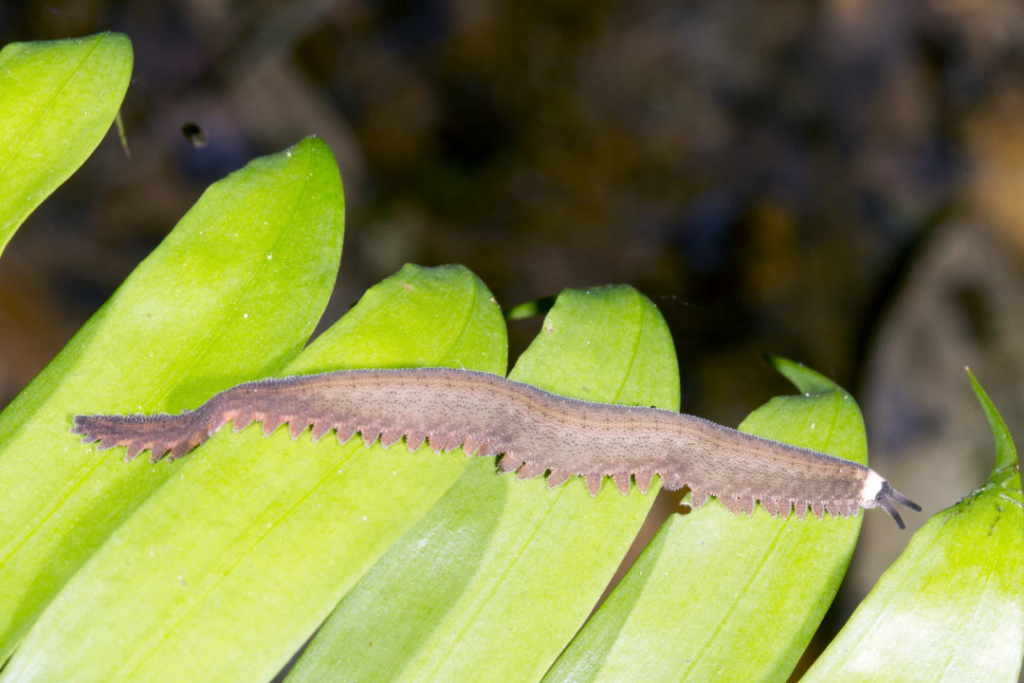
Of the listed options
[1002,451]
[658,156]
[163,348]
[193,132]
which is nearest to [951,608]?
[1002,451]

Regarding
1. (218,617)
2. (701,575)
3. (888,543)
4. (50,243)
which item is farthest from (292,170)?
(888,543)

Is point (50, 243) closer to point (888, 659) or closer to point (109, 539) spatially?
point (109, 539)

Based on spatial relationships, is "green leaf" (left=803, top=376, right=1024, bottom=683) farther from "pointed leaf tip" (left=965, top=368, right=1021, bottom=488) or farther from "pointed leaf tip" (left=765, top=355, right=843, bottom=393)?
"pointed leaf tip" (left=765, top=355, right=843, bottom=393)

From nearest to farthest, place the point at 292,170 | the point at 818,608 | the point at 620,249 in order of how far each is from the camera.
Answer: the point at 818,608 → the point at 292,170 → the point at 620,249

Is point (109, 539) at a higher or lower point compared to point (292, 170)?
lower

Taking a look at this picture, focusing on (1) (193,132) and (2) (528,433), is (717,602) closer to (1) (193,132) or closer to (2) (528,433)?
(2) (528,433)
